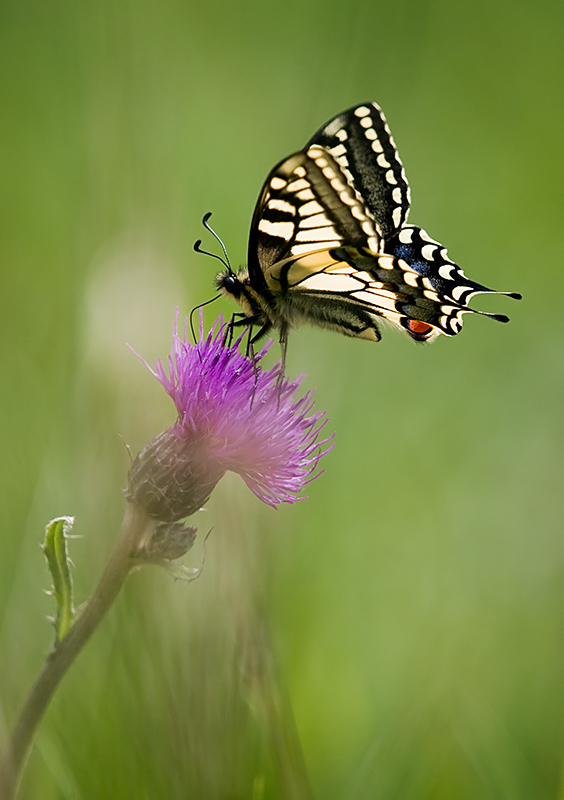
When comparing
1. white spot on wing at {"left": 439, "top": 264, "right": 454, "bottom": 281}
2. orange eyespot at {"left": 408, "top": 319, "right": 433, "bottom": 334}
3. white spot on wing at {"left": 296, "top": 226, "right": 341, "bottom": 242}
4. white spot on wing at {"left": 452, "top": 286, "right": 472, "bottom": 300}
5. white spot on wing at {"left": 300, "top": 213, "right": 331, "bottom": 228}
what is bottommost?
orange eyespot at {"left": 408, "top": 319, "right": 433, "bottom": 334}

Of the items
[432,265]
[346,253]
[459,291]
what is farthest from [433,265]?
[346,253]

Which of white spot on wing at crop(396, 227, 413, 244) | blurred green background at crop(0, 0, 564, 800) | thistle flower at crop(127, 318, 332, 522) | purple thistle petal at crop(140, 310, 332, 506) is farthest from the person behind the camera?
white spot on wing at crop(396, 227, 413, 244)

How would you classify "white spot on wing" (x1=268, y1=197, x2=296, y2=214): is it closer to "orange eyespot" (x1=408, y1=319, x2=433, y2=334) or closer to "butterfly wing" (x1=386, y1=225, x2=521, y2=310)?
"butterfly wing" (x1=386, y1=225, x2=521, y2=310)

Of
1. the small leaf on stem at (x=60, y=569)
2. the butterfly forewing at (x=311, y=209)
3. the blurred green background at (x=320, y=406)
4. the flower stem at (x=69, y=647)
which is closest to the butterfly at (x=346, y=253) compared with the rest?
the butterfly forewing at (x=311, y=209)

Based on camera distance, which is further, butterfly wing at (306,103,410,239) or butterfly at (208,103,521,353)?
butterfly wing at (306,103,410,239)

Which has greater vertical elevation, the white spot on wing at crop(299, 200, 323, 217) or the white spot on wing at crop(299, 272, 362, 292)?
the white spot on wing at crop(299, 200, 323, 217)

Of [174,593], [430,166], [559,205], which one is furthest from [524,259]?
[174,593]

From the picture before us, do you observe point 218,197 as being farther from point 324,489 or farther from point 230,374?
point 230,374

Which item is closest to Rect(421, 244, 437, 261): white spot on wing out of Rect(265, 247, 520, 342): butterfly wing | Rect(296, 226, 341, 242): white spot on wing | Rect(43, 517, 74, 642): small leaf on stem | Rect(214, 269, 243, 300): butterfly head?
Rect(265, 247, 520, 342): butterfly wing
